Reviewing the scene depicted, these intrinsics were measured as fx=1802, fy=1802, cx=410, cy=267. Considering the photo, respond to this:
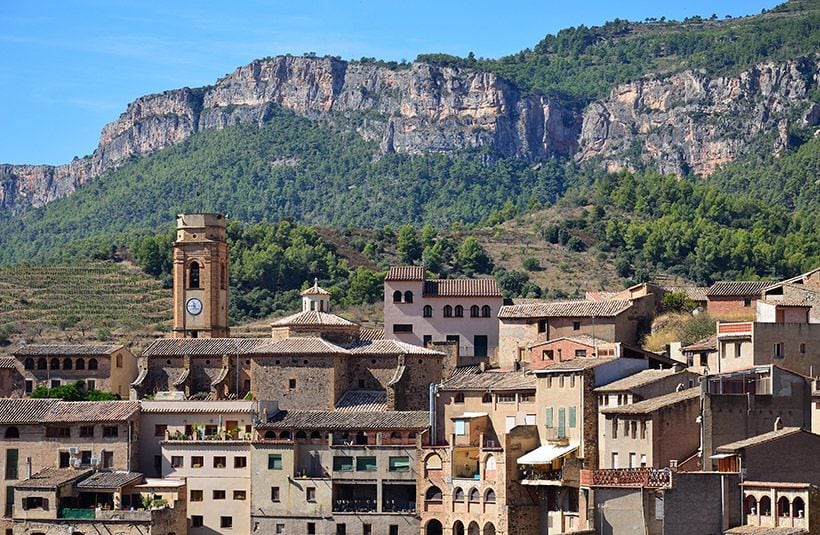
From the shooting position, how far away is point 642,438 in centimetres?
5778

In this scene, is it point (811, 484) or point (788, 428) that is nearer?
point (811, 484)

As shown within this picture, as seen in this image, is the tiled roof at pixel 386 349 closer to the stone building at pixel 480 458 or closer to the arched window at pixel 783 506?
the stone building at pixel 480 458

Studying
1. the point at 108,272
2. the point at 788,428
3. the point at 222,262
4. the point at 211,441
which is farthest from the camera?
the point at 108,272

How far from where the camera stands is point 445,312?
85.7m

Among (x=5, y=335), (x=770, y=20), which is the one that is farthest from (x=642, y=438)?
(x=770, y=20)

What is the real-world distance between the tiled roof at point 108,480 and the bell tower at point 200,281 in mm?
16075

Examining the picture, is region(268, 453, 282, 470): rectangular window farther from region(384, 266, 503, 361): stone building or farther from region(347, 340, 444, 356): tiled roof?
region(384, 266, 503, 361): stone building

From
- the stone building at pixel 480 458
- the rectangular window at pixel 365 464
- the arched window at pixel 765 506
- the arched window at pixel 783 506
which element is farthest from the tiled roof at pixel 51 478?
the arched window at pixel 783 506

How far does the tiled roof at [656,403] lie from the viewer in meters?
57.4

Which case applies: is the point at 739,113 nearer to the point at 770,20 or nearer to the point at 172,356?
the point at 770,20

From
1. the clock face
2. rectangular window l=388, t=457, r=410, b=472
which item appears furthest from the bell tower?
rectangular window l=388, t=457, r=410, b=472

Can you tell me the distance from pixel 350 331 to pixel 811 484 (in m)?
29.7

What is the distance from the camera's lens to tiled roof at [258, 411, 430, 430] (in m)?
70.4

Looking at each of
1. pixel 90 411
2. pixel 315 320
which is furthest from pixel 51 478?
pixel 315 320
